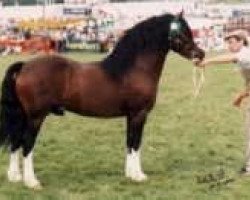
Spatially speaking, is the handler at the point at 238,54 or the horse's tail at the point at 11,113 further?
the handler at the point at 238,54

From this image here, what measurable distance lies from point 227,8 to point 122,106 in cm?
5532

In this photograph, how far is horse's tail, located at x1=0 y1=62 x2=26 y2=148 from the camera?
10.3 meters

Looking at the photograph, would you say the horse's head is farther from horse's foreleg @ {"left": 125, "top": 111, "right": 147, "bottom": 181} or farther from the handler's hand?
horse's foreleg @ {"left": 125, "top": 111, "right": 147, "bottom": 181}

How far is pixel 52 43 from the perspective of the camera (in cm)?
4953

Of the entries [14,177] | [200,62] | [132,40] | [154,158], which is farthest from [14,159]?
[200,62]

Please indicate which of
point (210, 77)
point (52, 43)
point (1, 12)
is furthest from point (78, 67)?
point (1, 12)

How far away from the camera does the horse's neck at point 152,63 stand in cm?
1072

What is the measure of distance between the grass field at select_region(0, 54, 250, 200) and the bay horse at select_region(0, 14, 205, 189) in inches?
18.6

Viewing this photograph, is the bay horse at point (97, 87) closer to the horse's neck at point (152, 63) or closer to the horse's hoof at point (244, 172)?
the horse's neck at point (152, 63)

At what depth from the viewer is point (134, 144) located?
10.8 metres

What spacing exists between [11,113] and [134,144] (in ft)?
5.89

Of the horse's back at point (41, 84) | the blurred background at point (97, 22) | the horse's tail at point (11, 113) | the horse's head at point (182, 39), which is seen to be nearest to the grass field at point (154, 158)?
the horse's tail at point (11, 113)

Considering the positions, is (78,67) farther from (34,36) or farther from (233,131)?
(34,36)

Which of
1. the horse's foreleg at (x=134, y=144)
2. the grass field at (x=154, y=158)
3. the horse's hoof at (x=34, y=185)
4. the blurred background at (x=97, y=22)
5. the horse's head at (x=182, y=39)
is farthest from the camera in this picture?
the blurred background at (x=97, y=22)
